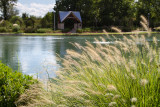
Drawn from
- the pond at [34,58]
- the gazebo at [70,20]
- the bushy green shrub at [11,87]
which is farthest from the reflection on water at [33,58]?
the gazebo at [70,20]

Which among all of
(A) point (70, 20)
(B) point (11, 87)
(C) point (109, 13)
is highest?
(C) point (109, 13)

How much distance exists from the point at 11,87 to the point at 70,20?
49421mm

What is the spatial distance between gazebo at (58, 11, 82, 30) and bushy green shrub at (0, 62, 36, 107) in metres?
45.9

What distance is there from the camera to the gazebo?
49469mm

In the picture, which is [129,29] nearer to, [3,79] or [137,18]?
[137,18]

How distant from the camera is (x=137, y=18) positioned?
55.1m

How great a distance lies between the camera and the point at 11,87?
3.41 metres

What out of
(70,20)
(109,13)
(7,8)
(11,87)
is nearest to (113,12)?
(109,13)

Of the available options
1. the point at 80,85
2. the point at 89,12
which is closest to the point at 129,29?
the point at 89,12

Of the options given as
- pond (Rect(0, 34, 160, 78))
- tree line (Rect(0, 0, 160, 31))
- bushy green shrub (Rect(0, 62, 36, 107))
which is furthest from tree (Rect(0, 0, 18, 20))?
bushy green shrub (Rect(0, 62, 36, 107))

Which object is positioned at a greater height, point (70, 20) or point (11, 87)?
point (70, 20)

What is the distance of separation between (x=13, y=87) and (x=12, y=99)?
178 mm

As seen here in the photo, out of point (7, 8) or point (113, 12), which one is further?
point (7, 8)

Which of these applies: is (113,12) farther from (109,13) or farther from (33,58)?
(33,58)
